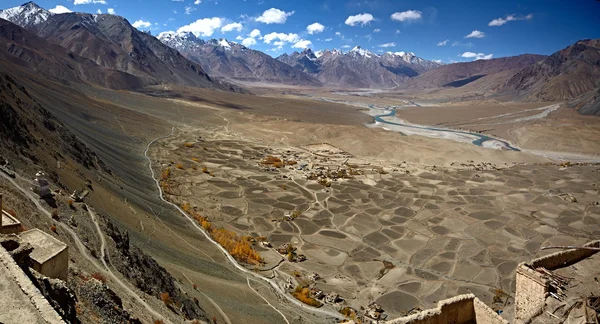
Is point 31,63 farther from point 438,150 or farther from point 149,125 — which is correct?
point 438,150

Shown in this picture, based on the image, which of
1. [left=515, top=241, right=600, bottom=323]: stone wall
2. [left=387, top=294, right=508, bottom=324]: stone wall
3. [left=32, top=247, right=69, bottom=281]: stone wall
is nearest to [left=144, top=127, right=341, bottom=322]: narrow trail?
[left=387, top=294, right=508, bottom=324]: stone wall

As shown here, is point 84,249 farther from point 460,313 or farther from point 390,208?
point 390,208

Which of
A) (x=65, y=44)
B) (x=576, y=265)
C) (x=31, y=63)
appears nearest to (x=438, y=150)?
(x=576, y=265)

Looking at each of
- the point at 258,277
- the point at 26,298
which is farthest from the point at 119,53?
the point at 26,298

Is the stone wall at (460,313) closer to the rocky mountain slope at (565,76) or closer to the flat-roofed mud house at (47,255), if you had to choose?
the flat-roofed mud house at (47,255)

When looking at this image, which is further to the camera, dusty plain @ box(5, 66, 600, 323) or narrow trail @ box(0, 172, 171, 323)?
dusty plain @ box(5, 66, 600, 323)

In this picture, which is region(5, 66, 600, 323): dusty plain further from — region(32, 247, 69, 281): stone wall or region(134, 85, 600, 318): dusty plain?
region(32, 247, 69, 281): stone wall
